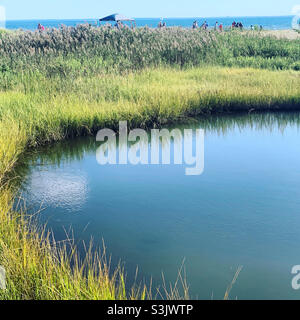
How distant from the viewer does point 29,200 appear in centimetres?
552

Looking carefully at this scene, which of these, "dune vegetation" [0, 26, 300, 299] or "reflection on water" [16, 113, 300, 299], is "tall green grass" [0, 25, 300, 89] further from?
"reflection on water" [16, 113, 300, 299]

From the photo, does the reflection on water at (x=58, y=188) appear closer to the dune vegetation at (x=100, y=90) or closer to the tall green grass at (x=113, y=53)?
the dune vegetation at (x=100, y=90)

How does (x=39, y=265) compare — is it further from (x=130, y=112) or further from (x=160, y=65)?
(x=160, y=65)
